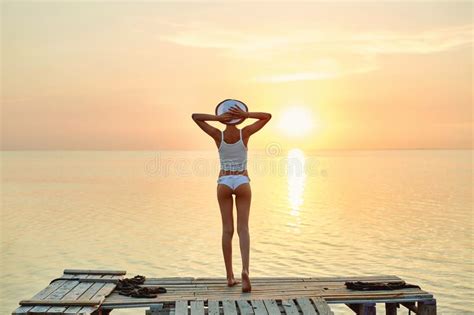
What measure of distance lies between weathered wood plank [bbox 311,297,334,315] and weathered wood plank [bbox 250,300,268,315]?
792mm

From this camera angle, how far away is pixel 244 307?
28.4 ft

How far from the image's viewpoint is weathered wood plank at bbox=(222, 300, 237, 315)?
8414 mm

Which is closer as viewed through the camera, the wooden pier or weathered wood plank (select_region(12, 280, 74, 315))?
weathered wood plank (select_region(12, 280, 74, 315))

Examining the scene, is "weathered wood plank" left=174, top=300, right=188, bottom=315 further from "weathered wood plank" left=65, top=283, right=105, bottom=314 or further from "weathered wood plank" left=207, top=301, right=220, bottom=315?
"weathered wood plank" left=65, top=283, right=105, bottom=314

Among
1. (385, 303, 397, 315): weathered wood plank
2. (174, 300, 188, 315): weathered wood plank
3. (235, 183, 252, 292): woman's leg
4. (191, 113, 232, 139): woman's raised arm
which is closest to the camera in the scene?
(174, 300, 188, 315): weathered wood plank

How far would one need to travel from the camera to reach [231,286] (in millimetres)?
10078

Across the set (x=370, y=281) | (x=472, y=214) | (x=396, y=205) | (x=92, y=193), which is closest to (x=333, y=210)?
(x=396, y=205)

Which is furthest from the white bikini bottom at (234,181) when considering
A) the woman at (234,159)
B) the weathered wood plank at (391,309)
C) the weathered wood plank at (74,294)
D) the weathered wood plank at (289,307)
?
the weathered wood plank at (391,309)

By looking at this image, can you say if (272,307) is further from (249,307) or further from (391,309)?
(391,309)

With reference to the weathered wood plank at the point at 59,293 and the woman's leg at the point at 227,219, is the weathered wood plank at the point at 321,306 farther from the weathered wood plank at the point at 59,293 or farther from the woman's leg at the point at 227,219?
the weathered wood plank at the point at 59,293

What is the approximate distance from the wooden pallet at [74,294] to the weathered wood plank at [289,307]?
2773mm

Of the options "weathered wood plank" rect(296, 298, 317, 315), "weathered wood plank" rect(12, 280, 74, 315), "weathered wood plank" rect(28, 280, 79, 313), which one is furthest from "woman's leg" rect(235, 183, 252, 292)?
"weathered wood plank" rect(12, 280, 74, 315)

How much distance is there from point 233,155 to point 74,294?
11.1 feet

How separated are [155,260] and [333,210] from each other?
62.5 ft
